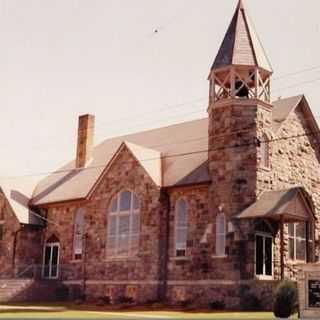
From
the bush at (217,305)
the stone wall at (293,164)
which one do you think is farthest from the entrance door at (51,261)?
the stone wall at (293,164)

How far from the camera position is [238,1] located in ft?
119

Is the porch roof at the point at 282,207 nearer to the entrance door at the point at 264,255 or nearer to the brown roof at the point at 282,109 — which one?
the entrance door at the point at 264,255

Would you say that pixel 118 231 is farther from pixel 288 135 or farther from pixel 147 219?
pixel 288 135

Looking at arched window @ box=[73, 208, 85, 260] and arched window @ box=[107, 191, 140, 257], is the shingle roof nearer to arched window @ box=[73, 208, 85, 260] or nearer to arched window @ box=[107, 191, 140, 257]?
arched window @ box=[73, 208, 85, 260]

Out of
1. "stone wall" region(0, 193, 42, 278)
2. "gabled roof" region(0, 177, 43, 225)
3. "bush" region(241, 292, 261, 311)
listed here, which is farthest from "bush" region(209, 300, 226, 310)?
"gabled roof" region(0, 177, 43, 225)

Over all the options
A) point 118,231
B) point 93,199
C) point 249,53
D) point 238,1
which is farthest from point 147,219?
point 238,1

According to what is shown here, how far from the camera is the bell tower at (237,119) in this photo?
31.8m

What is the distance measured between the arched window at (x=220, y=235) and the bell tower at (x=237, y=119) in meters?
0.41

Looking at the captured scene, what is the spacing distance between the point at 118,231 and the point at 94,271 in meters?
3.03

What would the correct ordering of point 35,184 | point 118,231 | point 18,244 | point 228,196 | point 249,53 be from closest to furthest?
point 228,196
point 249,53
point 118,231
point 18,244
point 35,184

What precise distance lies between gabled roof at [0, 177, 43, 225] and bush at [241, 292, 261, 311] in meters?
18.3

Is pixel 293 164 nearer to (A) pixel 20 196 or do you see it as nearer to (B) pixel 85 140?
(B) pixel 85 140

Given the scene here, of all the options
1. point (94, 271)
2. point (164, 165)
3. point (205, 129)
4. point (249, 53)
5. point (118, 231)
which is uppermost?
point (249, 53)

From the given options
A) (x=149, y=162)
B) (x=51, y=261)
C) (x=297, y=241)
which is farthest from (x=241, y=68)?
(x=51, y=261)
